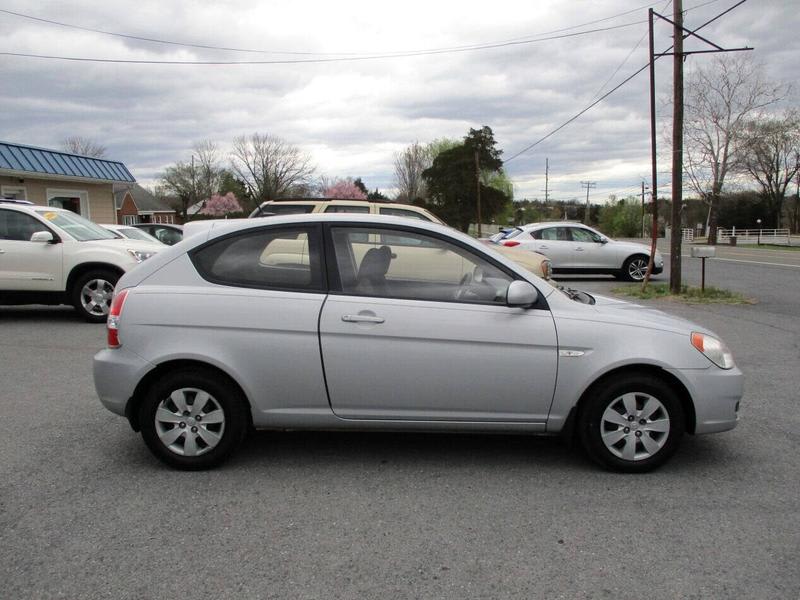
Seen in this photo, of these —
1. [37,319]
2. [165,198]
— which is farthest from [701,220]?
[37,319]

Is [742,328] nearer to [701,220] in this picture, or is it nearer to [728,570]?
[728,570]

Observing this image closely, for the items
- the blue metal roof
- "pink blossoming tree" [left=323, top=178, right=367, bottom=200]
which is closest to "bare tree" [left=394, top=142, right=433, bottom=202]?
"pink blossoming tree" [left=323, top=178, right=367, bottom=200]

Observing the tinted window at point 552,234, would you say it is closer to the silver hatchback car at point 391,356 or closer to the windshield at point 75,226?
the windshield at point 75,226

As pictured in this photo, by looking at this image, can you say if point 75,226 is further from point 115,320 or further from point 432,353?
point 432,353

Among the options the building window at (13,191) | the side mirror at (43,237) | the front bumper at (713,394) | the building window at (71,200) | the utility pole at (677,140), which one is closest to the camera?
the front bumper at (713,394)

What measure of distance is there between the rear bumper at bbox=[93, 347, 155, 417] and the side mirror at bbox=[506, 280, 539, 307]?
223 cm

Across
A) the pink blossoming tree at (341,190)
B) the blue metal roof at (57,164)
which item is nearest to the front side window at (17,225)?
the blue metal roof at (57,164)

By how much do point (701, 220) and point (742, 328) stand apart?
8629 cm

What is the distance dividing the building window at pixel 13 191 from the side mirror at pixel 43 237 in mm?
10452

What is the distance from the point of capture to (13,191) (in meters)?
18.8

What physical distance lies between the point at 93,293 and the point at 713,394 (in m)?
8.81

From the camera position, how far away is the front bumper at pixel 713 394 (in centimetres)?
403

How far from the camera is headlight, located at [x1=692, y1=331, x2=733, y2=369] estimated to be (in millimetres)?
4098

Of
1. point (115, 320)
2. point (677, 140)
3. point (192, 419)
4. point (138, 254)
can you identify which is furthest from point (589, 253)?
point (115, 320)
